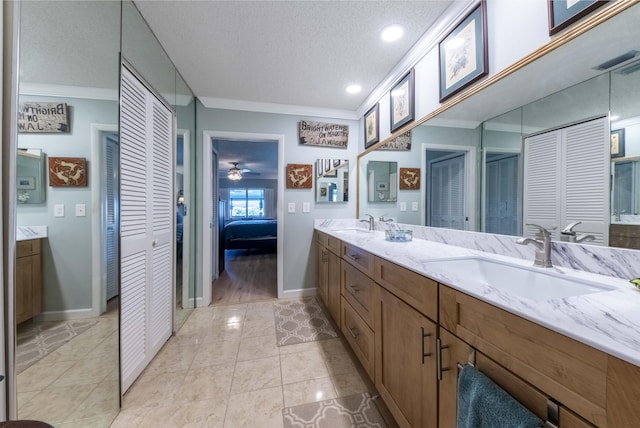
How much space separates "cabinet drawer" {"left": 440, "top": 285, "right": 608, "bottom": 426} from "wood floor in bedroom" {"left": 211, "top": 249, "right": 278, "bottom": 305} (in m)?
2.56

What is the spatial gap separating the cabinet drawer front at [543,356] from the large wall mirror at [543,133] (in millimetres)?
638

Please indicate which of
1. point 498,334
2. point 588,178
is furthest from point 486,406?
point 588,178

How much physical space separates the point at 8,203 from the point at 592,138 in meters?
2.06

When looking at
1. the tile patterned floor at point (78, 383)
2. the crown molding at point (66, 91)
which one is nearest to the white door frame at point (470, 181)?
the crown molding at point (66, 91)

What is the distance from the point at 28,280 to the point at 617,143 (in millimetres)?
2125

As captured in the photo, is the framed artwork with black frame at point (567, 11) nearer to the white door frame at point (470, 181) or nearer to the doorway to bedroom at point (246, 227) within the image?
the white door frame at point (470, 181)

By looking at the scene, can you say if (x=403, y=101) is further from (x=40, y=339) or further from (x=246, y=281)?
(x=246, y=281)

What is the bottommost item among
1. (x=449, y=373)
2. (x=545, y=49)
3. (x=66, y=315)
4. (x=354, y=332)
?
(x=354, y=332)

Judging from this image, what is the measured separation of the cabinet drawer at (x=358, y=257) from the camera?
1.45m

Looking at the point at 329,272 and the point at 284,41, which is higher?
the point at 284,41

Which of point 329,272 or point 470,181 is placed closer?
point 470,181

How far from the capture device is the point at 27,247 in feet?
2.77

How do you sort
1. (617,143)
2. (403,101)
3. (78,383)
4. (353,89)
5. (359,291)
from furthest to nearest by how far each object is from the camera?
(353,89), (403,101), (359,291), (78,383), (617,143)

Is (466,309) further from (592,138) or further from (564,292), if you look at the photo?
(592,138)
